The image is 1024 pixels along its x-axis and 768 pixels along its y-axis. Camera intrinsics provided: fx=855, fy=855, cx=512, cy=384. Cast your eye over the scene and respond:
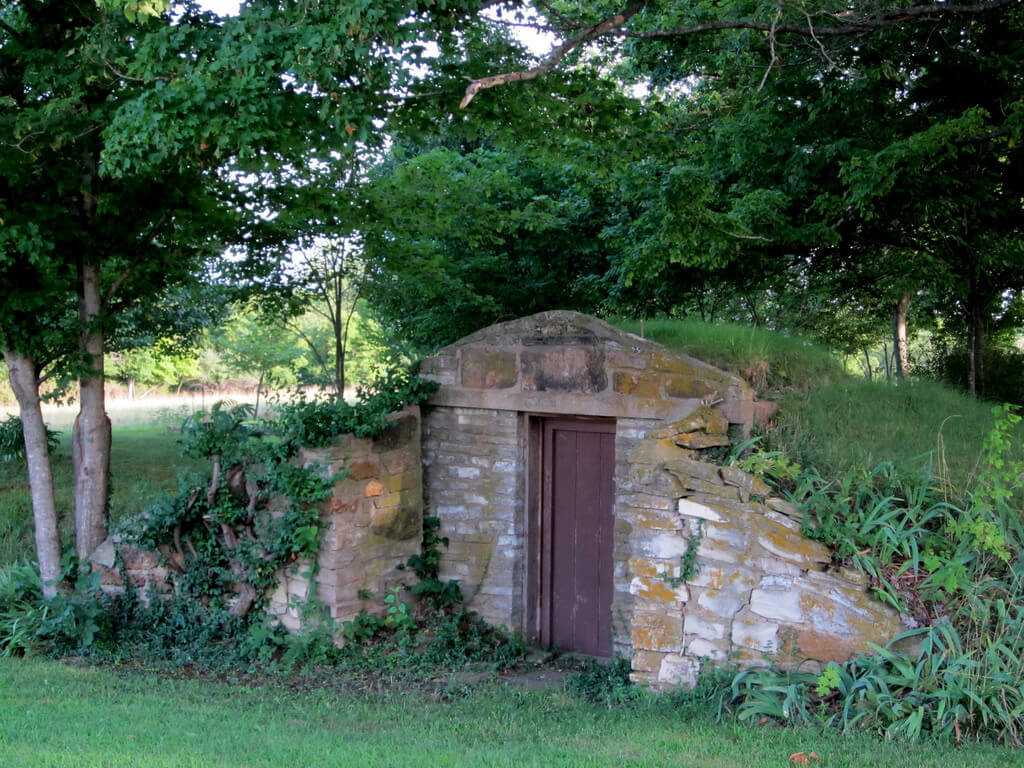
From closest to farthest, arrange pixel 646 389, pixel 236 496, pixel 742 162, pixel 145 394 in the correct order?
pixel 646 389 < pixel 236 496 < pixel 742 162 < pixel 145 394

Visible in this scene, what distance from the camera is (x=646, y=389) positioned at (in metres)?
7.02

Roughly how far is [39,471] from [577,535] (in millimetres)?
5191

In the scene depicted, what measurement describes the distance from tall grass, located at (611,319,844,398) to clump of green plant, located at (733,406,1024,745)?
2.11 meters

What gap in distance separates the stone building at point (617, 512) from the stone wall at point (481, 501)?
0.01 m

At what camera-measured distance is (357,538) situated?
7348 millimetres

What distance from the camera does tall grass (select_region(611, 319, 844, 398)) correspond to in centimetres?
754

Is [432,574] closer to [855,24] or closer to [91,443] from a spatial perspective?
[91,443]

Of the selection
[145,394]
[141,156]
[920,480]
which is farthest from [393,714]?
[145,394]

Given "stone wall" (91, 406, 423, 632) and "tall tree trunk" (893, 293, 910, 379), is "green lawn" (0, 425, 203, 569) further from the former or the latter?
"tall tree trunk" (893, 293, 910, 379)

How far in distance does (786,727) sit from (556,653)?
3.29 m

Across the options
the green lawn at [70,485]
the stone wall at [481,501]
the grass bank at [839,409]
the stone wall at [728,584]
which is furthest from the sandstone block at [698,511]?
the green lawn at [70,485]

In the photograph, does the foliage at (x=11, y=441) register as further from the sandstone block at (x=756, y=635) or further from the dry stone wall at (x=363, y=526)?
the sandstone block at (x=756, y=635)

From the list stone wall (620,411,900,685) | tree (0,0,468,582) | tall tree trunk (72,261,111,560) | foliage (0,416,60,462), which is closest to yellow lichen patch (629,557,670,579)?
stone wall (620,411,900,685)

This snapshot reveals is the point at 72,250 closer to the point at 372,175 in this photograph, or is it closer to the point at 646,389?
the point at 372,175
